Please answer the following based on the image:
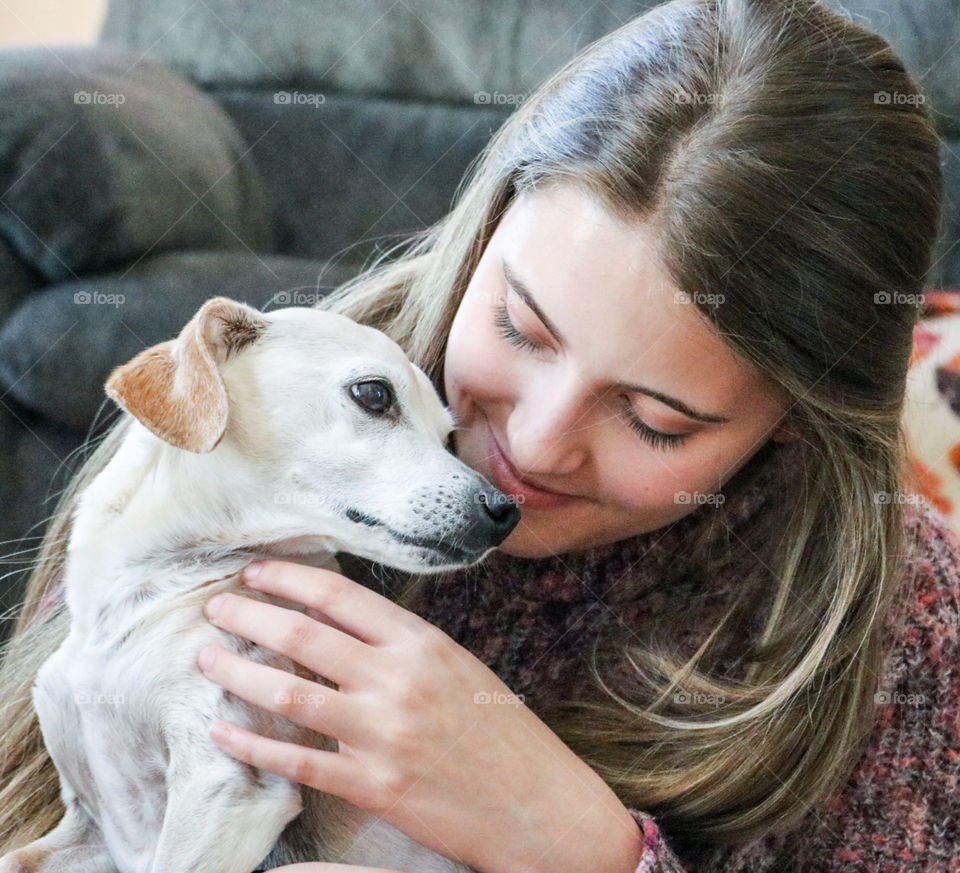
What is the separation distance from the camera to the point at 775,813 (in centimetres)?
112

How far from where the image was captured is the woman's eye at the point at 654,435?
105cm

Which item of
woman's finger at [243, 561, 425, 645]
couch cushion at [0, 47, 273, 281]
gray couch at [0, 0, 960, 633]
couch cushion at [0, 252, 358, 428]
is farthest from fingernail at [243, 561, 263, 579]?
couch cushion at [0, 47, 273, 281]

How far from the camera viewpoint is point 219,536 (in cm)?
101

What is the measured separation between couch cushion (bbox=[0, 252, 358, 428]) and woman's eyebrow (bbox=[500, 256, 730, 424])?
72cm

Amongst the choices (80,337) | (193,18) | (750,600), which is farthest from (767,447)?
(193,18)

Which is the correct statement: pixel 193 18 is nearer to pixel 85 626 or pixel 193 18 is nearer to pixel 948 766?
pixel 85 626

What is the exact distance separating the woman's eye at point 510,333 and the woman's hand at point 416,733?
0.96 feet

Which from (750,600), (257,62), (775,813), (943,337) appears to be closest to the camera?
(775,813)

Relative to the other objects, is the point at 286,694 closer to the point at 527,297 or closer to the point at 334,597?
the point at 334,597

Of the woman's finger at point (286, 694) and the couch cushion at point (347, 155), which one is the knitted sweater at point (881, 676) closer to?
the woman's finger at point (286, 694)

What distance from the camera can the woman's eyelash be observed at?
3.44ft

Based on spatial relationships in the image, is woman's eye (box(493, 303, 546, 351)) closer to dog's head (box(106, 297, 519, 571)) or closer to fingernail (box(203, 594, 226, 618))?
dog's head (box(106, 297, 519, 571))

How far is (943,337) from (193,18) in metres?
1.71

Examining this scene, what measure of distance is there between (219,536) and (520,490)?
1.05 feet
